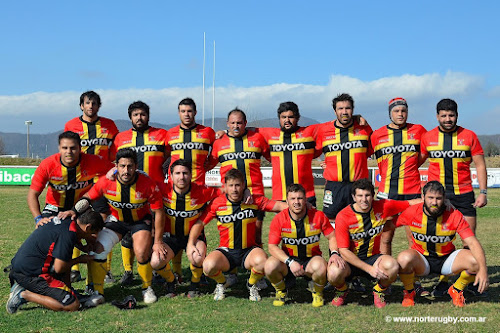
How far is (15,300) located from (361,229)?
3.35m

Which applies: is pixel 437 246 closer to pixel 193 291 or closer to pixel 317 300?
pixel 317 300

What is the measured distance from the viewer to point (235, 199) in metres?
5.14

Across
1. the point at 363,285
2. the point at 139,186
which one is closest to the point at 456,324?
the point at 363,285

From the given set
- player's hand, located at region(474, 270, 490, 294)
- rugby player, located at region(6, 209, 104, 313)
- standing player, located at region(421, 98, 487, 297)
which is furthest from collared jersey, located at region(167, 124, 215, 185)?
player's hand, located at region(474, 270, 490, 294)

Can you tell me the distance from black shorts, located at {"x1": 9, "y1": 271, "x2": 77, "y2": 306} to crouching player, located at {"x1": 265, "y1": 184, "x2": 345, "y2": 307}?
1.88 meters

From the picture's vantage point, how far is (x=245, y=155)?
19.1ft

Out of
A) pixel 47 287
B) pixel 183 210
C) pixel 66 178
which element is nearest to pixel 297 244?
pixel 183 210

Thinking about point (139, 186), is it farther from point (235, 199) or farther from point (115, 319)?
point (115, 319)

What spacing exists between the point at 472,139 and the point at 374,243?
1778mm

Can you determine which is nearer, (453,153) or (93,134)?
(453,153)

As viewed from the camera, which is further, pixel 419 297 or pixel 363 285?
pixel 363 285

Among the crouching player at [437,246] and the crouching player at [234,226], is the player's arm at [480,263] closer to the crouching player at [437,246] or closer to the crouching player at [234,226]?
the crouching player at [437,246]

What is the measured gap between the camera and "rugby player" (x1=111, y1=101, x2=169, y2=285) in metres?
5.99

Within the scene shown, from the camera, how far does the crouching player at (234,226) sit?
198 inches
